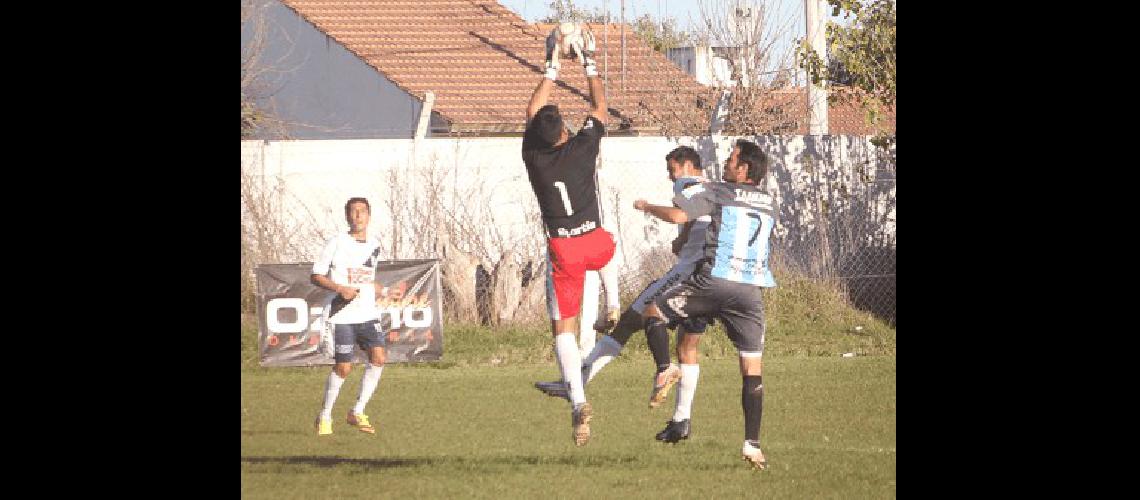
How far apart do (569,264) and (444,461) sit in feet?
6.67

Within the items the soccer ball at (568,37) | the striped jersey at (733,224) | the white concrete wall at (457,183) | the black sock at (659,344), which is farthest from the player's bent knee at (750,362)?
the white concrete wall at (457,183)

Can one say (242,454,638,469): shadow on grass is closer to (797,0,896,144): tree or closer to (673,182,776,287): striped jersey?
(673,182,776,287): striped jersey

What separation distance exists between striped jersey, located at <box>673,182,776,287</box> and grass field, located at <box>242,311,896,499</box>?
1.32 meters

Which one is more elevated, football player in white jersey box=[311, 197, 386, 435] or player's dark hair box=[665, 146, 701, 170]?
player's dark hair box=[665, 146, 701, 170]

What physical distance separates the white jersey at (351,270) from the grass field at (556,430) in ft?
2.89

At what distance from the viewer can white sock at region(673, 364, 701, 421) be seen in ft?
33.5

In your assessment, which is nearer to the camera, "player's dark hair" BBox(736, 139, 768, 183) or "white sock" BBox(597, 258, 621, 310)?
"player's dark hair" BBox(736, 139, 768, 183)

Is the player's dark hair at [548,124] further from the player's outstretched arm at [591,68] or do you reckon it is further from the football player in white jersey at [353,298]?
the football player in white jersey at [353,298]

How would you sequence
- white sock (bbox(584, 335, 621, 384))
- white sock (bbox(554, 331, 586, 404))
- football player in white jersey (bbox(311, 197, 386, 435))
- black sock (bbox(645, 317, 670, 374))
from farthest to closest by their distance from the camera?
football player in white jersey (bbox(311, 197, 386, 435)) → black sock (bbox(645, 317, 670, 374)) → white sock (bbox(584, 335, 621, 384)) → white sock (bbox(554, 331, 586, 404))

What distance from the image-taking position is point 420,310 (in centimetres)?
1545

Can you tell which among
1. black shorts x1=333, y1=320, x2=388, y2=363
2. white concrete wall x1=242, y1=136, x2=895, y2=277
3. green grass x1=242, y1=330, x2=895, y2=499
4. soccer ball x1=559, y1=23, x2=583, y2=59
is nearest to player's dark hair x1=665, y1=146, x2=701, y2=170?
soccer ball x1=559, y1=23, x2=583, y2=59
